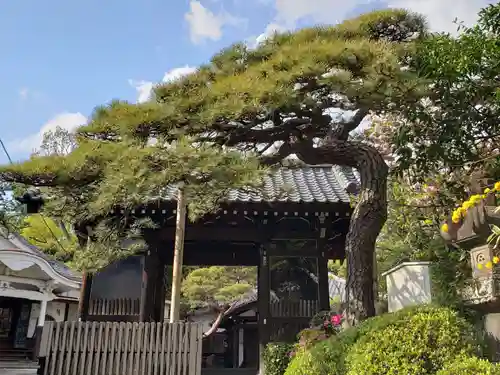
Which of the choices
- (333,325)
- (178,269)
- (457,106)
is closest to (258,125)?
(457,106)

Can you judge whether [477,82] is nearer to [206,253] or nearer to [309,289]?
[309,289]

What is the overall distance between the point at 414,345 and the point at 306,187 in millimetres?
5669

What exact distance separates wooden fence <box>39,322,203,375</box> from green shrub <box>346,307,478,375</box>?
276 cm

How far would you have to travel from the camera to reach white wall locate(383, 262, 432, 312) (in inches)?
225

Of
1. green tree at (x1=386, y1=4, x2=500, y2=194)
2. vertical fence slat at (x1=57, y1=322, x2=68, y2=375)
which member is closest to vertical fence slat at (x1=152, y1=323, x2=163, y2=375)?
vertical fence slat at (x1=57, y1=322, x2=68, y2=375)

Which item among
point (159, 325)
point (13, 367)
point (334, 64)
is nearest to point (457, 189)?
point (334, 64)

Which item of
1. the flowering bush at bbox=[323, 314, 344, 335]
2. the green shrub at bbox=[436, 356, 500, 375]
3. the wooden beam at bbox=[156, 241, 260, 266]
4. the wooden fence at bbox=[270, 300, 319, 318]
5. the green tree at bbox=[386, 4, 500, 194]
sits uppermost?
the green tree at bbox=[386, 4, 500, 194]

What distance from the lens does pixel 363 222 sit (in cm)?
489

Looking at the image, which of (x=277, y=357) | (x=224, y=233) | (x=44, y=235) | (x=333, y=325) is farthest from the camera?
(x=44, y=235)

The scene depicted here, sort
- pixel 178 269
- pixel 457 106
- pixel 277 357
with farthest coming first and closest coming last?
pixel 277 357 → pixel 178 269 → pixel 457 106

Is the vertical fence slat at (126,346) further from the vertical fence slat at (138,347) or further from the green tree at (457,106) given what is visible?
the green tree at (457,106)

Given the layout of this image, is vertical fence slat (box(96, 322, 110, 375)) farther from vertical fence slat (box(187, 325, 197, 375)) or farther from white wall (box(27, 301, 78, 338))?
white wall (box(27, 301, 78, 338))

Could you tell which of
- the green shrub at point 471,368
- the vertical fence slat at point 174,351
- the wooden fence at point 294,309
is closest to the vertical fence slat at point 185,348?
the vertical fence slat at point 174,351

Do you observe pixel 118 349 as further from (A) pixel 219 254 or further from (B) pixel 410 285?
(A) pixel 219 254
